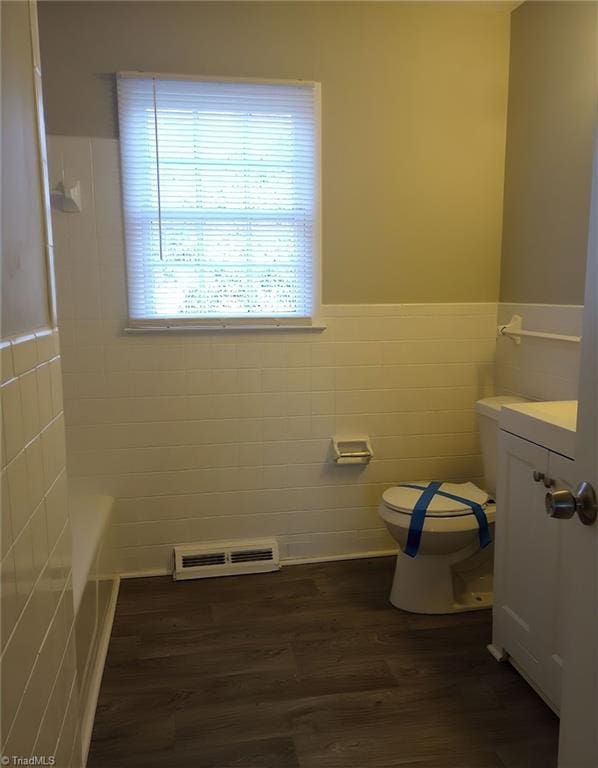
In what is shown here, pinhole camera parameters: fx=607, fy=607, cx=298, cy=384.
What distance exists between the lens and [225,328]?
9.06 feet

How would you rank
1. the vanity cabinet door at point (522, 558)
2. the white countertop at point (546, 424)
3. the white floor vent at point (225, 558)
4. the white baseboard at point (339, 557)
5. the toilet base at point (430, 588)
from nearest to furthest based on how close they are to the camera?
the white countertop at point (546, 424)
the vanity cabinet door at point (522, 558)
the toilet base at point (430, 588)
the white floor vent at point (225, 558)
the white baseboard at point (339, 557)

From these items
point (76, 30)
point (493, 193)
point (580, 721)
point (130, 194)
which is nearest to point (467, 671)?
point (580, 721)

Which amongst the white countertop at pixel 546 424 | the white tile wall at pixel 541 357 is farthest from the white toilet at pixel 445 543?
the white countertop at pixel 546 424

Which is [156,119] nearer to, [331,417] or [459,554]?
[331,417]

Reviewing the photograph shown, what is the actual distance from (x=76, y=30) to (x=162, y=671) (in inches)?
100

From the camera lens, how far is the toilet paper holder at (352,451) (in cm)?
292

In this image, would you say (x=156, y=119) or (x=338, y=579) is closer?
(x=156, y=119)

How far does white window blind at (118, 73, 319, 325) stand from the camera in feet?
8.59

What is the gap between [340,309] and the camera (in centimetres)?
286

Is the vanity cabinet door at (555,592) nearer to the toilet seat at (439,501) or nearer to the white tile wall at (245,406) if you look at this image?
the toilet seat at (439,501)

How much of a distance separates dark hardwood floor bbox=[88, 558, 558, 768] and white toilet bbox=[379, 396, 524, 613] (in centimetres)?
8

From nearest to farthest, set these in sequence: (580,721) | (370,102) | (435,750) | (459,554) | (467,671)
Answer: (580,721) → (435,750) → (467,671) → (459,554) → (370,102)

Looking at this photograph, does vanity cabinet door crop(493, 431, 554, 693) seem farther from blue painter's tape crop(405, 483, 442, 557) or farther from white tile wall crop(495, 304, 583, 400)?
white tile wall crop(495, 304, 583, 400)

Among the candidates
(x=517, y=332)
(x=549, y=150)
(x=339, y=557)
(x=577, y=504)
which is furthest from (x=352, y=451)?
(x=577, y=504)
